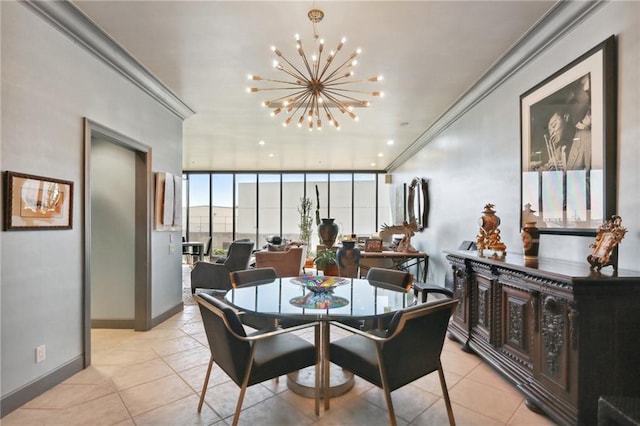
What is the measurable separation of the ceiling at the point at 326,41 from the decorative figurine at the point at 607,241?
1.68 m

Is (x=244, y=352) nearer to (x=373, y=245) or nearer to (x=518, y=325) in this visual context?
(x=518, y=325)

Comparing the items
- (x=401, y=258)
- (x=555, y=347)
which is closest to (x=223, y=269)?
(x=401, y=258)

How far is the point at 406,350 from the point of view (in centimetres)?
188

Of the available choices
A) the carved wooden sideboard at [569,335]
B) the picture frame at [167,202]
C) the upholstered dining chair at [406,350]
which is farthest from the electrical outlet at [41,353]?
the carved wooden sideboard at [569,335]

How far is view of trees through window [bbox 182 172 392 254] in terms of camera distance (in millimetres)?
10391

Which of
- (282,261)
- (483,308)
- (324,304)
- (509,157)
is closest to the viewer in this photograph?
(324,304)

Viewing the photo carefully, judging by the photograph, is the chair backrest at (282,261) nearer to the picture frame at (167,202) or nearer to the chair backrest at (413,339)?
the picture frame at (167,202)

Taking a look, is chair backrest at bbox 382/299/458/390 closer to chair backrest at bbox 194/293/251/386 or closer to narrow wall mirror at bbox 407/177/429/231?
chair backrest at bbox 194/293/251/386

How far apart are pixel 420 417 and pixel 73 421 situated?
2.23 metres

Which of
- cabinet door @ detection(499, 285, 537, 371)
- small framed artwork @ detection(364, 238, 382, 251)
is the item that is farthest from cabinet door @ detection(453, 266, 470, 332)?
small framed artwork @ detection(364, 238, 382, 251)

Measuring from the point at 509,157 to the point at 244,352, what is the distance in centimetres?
311

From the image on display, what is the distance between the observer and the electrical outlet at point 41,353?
238 cm

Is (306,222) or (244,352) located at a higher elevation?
(306,222)

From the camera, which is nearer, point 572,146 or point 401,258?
point 572,146
